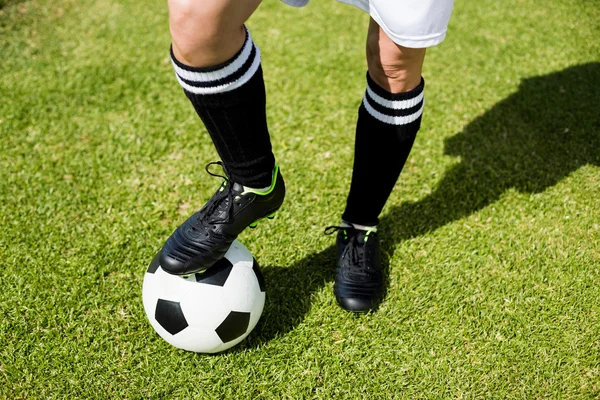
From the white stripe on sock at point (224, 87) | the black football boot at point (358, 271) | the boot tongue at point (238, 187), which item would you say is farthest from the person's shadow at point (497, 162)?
the white stripe on sock at point (224, 87)

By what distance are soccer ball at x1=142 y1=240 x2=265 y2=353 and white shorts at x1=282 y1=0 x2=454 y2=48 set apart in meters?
1.02

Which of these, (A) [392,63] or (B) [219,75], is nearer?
(B) [219,75]

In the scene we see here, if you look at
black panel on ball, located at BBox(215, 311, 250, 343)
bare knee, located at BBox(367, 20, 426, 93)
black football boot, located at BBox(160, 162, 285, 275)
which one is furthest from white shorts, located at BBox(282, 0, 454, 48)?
black panel on ball, located at BBox(215, 311, 250, 343)

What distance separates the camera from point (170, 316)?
6.49 ft

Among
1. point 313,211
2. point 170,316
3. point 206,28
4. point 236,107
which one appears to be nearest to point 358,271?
point 313,211

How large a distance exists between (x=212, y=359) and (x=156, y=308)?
33 cm

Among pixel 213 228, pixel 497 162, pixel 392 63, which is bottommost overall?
pixel 497 162

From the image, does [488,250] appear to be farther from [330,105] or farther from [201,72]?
[201,72]

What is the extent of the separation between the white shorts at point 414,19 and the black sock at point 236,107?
43 centimetres

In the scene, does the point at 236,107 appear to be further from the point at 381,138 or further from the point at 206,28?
the point at 381,138

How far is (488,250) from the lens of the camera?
2.59 metres

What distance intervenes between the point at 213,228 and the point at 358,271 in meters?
0.74

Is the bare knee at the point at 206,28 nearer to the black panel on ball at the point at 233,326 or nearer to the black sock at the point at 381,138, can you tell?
the black sock at the point at 381,138

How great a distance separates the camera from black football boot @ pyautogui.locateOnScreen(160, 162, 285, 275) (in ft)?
6.25
